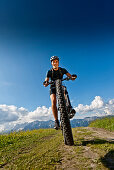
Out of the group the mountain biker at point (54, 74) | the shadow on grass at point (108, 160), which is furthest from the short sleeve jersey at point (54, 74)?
the shadow on grass at point (108, 160)

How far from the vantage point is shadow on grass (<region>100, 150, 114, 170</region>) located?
237cm

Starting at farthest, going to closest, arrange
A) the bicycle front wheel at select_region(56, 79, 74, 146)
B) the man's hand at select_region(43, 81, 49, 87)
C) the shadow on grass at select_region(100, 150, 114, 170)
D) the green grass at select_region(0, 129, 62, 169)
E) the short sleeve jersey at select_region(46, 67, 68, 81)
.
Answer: the short sleeve jersey at select_region(46, 67, 68, 81) → the man's hand at select_region(43, 81, 49, 87) → the bicycle front wheel at select_region(56, 79, 74, 146) → the green grass at select_region(0, 129, 62, 169) → the shadow on grass at select_region(100, 150, 114, 170)

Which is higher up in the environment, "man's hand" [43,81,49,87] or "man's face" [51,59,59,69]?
"man's face" [51,59,59,69]

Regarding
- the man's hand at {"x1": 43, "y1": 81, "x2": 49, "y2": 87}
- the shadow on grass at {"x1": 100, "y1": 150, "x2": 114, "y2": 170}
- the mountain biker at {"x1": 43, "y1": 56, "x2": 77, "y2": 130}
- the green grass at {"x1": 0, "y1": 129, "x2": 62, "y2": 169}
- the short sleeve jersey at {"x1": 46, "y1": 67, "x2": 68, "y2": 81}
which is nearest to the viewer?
the shadow on grass at {"x1": 100, "y1": 150, "x2": 114, "y2": 170}

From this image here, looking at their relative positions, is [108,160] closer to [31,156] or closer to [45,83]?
[31,156]

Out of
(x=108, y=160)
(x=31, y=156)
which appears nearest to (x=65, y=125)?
(x=31, y=156)

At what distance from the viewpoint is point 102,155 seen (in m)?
2.94

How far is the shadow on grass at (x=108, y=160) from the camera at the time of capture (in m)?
2.37

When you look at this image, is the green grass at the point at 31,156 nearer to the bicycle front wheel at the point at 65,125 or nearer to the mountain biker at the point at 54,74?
the bicycle front wheel at the point at 65,125

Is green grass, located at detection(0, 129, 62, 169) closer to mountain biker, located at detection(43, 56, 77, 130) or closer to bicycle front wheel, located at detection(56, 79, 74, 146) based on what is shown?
bicycle front wheel, located at detection(56, 79, 74, 146)

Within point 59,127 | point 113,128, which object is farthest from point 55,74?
point 113,128

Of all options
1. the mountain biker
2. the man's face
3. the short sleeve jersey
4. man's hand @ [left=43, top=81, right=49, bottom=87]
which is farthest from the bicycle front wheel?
the man's face

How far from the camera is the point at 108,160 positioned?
262 cm

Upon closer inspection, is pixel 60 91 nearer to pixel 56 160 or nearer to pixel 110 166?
pixel 56 160
